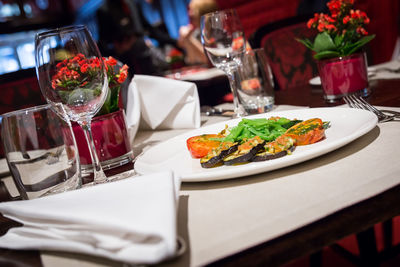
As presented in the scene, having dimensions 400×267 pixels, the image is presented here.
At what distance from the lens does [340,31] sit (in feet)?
3.52

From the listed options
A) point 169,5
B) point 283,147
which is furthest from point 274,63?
point 169,5

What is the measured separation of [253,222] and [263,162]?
15cm

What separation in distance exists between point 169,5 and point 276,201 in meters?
9.27

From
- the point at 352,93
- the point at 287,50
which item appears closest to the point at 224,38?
the point at 352,93

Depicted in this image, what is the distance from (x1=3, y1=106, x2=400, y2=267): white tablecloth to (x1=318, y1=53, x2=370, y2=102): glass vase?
45 cm

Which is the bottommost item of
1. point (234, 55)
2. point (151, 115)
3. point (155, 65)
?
point (155, 65)

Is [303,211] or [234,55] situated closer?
[303,211]

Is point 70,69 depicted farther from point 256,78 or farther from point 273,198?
point 256,78

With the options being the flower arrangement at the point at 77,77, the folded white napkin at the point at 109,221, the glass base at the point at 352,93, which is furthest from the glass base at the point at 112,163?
the glass base at the point at 352,93

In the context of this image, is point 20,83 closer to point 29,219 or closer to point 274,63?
point 274,63

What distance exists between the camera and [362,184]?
48cm

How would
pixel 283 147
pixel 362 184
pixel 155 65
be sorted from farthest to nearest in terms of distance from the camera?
pixel 155 65 → pixel 283 147 → pixel 362 184

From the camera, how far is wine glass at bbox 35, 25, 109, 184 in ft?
2.24

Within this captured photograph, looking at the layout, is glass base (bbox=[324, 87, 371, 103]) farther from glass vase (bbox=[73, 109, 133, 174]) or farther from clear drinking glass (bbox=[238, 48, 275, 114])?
glass vase (bbox=[73, 109, 133, 174])
